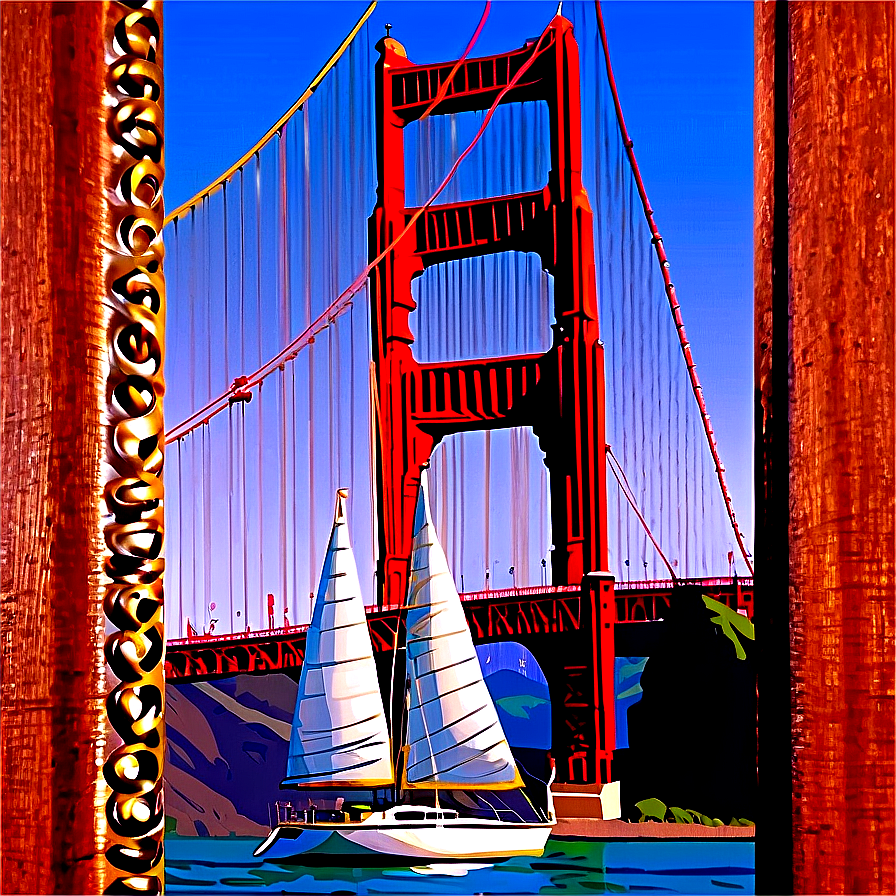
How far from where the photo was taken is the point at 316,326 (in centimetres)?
167

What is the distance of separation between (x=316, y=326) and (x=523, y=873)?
97 centimetres

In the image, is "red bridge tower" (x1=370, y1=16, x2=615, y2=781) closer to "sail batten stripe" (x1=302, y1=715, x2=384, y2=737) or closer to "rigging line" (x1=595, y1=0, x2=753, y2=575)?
"rigging line" (x1=595, y1=0, x2=753, y2=575)

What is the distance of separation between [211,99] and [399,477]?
735 millimetres

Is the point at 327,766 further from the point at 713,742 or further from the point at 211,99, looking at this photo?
the point at 211,99

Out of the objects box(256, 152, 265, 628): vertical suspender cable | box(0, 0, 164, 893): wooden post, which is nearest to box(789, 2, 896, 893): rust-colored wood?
box(0, 0, 164, 893): wooden post

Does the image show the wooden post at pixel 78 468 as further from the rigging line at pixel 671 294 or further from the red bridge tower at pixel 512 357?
the rigging line at pixel 671 294

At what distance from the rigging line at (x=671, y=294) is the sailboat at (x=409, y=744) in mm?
476

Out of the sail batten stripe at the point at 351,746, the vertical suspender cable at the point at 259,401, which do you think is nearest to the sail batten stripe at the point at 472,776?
the sail batten stripe at the point at 351,746

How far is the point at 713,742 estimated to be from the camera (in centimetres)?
155

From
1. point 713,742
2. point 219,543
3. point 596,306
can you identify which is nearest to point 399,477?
point 219,543

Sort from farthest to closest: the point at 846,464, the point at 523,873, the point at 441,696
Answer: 1. the point at 441,696
2. the point at 523,873
3. the point at 846,464

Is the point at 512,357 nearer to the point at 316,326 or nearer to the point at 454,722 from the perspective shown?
the point at 316,326

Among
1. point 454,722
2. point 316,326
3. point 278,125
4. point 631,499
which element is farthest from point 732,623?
point 278,125

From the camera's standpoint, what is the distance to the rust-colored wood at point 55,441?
27.7 inches
